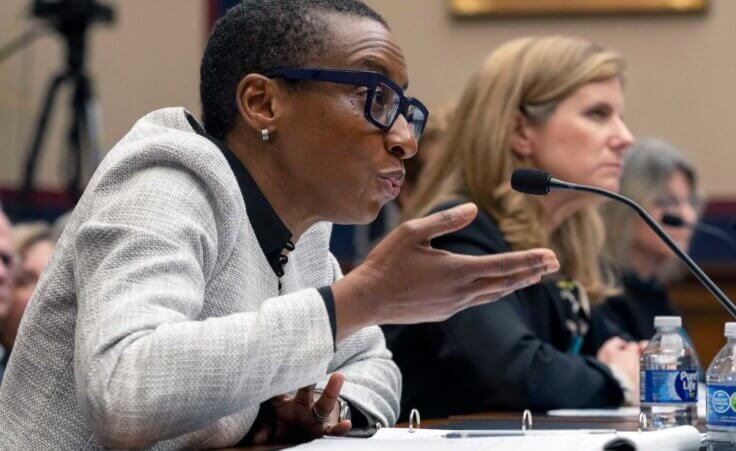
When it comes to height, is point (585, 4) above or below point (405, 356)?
above

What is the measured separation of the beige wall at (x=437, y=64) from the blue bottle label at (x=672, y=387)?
325 cm

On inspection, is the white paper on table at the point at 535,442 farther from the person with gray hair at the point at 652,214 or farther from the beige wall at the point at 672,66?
the beige wall at the point at 672,66

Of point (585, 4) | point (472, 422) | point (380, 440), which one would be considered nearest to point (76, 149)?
point (585, 4)

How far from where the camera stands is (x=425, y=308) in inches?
52.4

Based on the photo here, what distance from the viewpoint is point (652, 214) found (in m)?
3.98

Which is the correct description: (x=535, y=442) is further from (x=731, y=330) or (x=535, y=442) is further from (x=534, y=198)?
(x=534, y=198)

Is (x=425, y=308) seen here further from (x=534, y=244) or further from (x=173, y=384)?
(x=534, y=244)

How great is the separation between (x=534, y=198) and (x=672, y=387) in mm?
1005

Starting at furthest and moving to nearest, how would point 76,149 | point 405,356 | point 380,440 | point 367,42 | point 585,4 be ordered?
point 585,4, point 76,149, point 405,356, point 367,42, point 380,440

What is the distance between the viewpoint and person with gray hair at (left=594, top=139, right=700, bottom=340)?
3922 mm

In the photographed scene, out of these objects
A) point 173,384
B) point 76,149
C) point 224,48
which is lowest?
point 76,149

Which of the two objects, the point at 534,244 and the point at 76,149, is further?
the point at 76,149

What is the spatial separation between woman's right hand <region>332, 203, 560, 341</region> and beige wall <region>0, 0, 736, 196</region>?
3708 millimetres

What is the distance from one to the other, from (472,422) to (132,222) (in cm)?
76
